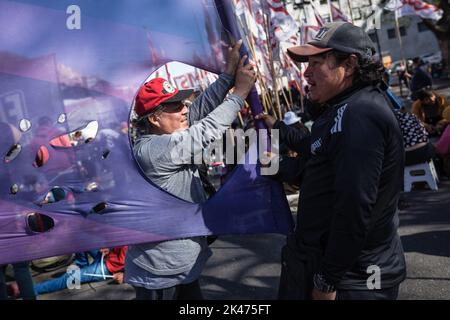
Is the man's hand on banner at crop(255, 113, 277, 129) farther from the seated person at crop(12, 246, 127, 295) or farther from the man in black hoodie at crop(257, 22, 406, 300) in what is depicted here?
the seated person at crop(12, 246, 127, 295)

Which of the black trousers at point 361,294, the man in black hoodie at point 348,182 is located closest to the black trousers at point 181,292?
the man in black hoodie at point 348,182

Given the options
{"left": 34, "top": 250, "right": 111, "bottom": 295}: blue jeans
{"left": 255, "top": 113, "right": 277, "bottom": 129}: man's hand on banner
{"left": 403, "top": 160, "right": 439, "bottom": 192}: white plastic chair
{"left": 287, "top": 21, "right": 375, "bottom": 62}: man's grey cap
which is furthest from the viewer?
{"left": 403, "top": 160, "right": 439, "bottom": 192}: white plastic chair

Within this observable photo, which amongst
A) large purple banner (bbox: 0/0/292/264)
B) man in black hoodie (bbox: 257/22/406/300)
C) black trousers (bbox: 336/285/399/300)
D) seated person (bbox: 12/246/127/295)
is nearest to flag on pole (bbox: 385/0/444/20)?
seated person (bbox: 12/246/127/295)

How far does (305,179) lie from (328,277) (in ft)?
1.31

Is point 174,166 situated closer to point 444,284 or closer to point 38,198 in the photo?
point 38,198

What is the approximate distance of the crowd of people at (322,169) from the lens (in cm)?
149

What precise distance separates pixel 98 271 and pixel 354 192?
371 centimetres

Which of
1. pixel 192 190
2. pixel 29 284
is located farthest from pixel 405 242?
pixel 29 284

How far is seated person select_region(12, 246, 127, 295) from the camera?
4.43 m

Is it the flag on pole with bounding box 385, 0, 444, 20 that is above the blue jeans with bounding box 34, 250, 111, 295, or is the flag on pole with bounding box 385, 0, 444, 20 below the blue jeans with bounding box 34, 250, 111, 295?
above

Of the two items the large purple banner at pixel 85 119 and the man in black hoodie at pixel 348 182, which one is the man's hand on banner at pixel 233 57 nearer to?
the large purple banner at pixel 85 119

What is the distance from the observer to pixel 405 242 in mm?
4363

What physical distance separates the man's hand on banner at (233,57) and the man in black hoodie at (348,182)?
13.5 inches

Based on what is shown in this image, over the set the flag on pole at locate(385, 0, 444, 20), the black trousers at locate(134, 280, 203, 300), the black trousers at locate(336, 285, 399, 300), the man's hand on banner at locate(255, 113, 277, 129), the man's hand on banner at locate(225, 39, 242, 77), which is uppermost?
the flag on pole at locate(385, 0, 444, 20)
